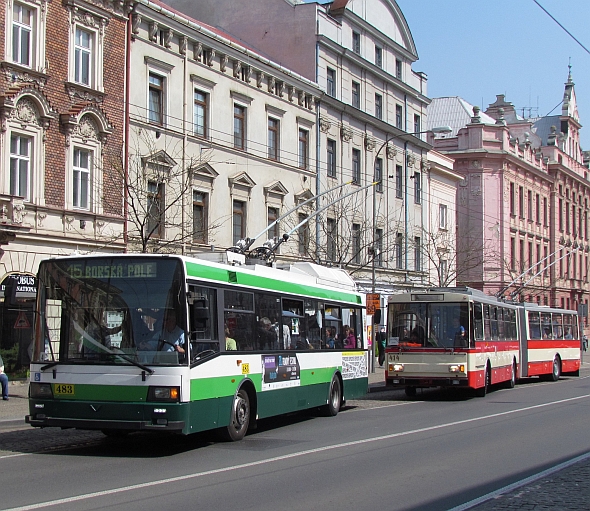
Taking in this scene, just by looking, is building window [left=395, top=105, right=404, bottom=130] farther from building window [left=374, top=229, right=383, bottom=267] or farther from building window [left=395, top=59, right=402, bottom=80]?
building window [left=374, top=229, right=383, bottom=267]

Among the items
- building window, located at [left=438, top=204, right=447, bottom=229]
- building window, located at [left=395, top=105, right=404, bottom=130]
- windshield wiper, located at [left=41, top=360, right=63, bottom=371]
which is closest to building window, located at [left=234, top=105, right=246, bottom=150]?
building window, located at [left=395, top=105, right=404, bottom=130]

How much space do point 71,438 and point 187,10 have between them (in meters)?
33.5

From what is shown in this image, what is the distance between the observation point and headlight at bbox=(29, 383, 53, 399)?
40.1 feet

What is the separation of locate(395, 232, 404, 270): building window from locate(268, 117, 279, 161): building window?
1177 centimetres

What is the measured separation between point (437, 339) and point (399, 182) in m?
26.9

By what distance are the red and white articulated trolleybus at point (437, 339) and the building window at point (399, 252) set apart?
24.2 m

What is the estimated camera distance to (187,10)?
4450 centimetres

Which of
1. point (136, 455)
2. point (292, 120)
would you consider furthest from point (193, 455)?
→ point (292, 120)

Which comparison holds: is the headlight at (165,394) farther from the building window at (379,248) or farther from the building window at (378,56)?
the building window at (378,56)

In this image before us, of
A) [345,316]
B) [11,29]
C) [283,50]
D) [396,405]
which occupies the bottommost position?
[396,405]

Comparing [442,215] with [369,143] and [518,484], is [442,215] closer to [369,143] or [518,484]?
[369,143]

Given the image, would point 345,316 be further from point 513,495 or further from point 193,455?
point 513,495

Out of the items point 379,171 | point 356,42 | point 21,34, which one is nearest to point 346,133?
point 379,171

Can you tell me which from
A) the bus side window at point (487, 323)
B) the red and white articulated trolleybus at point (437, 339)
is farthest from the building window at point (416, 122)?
the red and white articulated trolleybus at point (437, 339)
